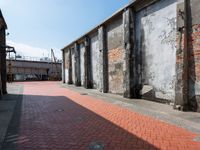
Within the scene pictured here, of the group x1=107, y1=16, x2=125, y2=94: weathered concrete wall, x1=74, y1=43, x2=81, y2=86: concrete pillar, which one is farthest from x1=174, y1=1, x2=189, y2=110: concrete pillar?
x1=74, y1=43, x2=81, y2=86: concrete pillar

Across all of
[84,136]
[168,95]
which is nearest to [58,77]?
[168,95]

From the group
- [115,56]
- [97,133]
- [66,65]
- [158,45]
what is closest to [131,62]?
[158,45]

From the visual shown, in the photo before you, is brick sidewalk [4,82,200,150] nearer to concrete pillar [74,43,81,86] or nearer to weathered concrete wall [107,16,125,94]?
weathered concrete wall [107,16,125,94]

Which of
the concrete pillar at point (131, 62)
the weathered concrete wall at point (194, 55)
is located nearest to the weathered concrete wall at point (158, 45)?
the concrete pillar at point (131, 62)

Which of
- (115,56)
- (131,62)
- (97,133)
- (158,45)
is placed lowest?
(97,133)

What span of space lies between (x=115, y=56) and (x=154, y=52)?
3.73 m

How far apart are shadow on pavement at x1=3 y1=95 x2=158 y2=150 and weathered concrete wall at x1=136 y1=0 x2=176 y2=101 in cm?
337

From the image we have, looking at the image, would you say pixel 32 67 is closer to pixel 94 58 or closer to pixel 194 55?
pixel 94 58

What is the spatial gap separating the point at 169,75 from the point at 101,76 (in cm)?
635

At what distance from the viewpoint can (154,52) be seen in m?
8.99

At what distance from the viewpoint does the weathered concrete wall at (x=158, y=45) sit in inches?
312

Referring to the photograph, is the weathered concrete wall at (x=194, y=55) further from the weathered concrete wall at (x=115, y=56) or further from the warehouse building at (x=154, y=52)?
the weathered concrete wall at (x=115, y=56)

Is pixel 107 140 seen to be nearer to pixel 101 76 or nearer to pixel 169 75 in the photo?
pixel 169 75

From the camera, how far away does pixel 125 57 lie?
10.6 metres
